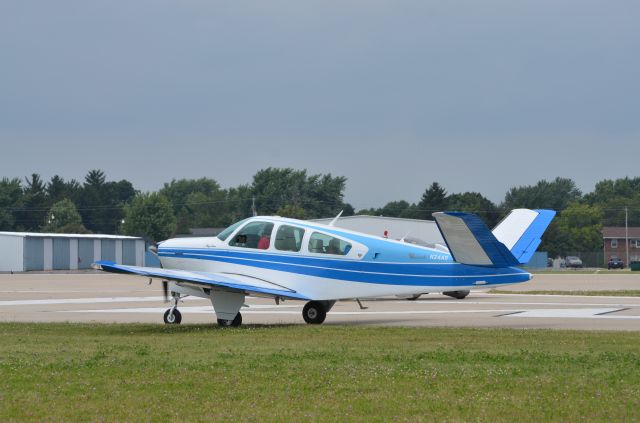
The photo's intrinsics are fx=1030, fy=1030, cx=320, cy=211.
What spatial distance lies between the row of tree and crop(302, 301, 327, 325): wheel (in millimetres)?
105036

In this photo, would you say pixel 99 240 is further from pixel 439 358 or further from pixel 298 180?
pixel 439 358

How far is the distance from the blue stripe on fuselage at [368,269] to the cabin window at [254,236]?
0.20 metres

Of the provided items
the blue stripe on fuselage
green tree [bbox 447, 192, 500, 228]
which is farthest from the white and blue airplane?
green tree [bbox 447, 192, 500, 228]

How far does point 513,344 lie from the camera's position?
56.0 ft

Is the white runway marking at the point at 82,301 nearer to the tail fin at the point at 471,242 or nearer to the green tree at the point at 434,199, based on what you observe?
the tail fin at the point at 471,242

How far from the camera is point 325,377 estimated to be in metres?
12.9

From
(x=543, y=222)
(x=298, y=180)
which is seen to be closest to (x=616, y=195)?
(x=298, y=180)

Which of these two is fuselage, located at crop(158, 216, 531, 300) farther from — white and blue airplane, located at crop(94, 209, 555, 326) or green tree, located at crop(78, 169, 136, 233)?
green tree, located at crop(78, 169, 136, 233)

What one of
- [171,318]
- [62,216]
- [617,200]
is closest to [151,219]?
[62,216]

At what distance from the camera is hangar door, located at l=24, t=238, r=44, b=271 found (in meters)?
87.1

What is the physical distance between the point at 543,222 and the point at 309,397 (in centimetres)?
1236

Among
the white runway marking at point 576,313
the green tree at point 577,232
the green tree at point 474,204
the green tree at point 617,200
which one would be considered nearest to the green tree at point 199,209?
the green tree at point 474,204

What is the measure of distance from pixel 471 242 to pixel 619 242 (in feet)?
473

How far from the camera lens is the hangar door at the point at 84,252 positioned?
309ft
